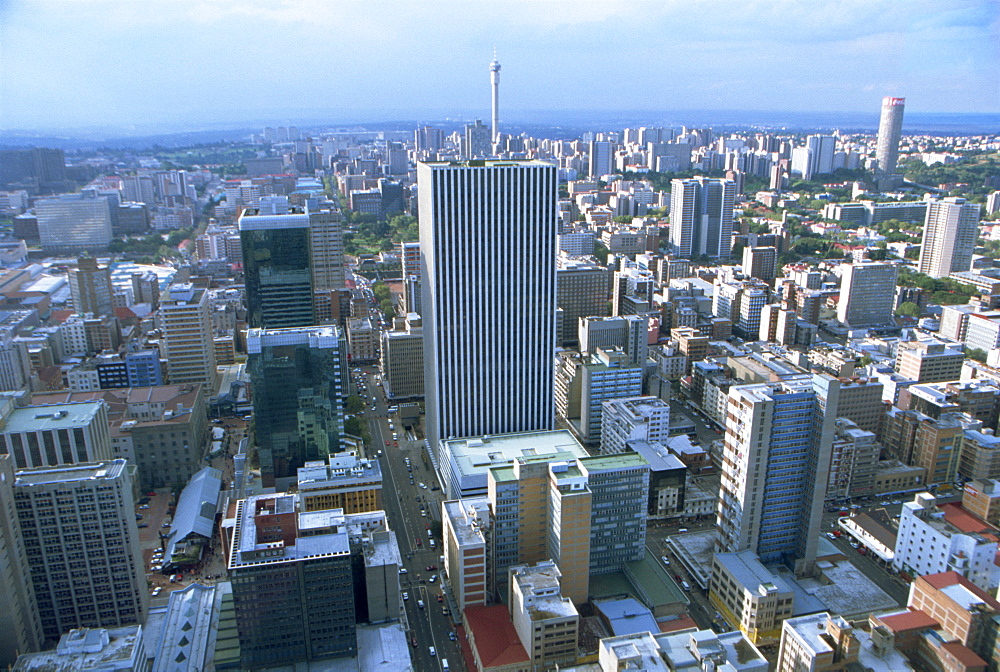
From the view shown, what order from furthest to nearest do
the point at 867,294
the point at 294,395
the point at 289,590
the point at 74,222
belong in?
the point at 74,222, the point at 867,294, the point at 294,395, the point at 289,590

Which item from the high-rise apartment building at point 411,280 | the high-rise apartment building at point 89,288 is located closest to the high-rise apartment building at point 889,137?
the high-rise apartment building at point 411,280

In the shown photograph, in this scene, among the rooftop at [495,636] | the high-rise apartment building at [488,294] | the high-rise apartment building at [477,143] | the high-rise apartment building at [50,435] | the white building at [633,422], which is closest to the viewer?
the rooftop at [495,636]

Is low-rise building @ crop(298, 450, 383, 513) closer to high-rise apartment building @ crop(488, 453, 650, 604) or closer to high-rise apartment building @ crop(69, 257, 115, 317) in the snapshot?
high-rise apartment building @ crop(488, 453, 650, 604)

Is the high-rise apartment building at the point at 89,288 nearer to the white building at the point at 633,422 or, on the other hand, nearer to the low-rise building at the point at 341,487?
the low-rise building at the point at 341,487

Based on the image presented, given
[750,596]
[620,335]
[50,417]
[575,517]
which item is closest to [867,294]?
[620,335]

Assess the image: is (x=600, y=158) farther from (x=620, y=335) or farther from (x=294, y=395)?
(x=294, y=395)

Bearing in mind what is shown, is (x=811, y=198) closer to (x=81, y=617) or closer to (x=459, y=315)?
(x=459, y=315)
